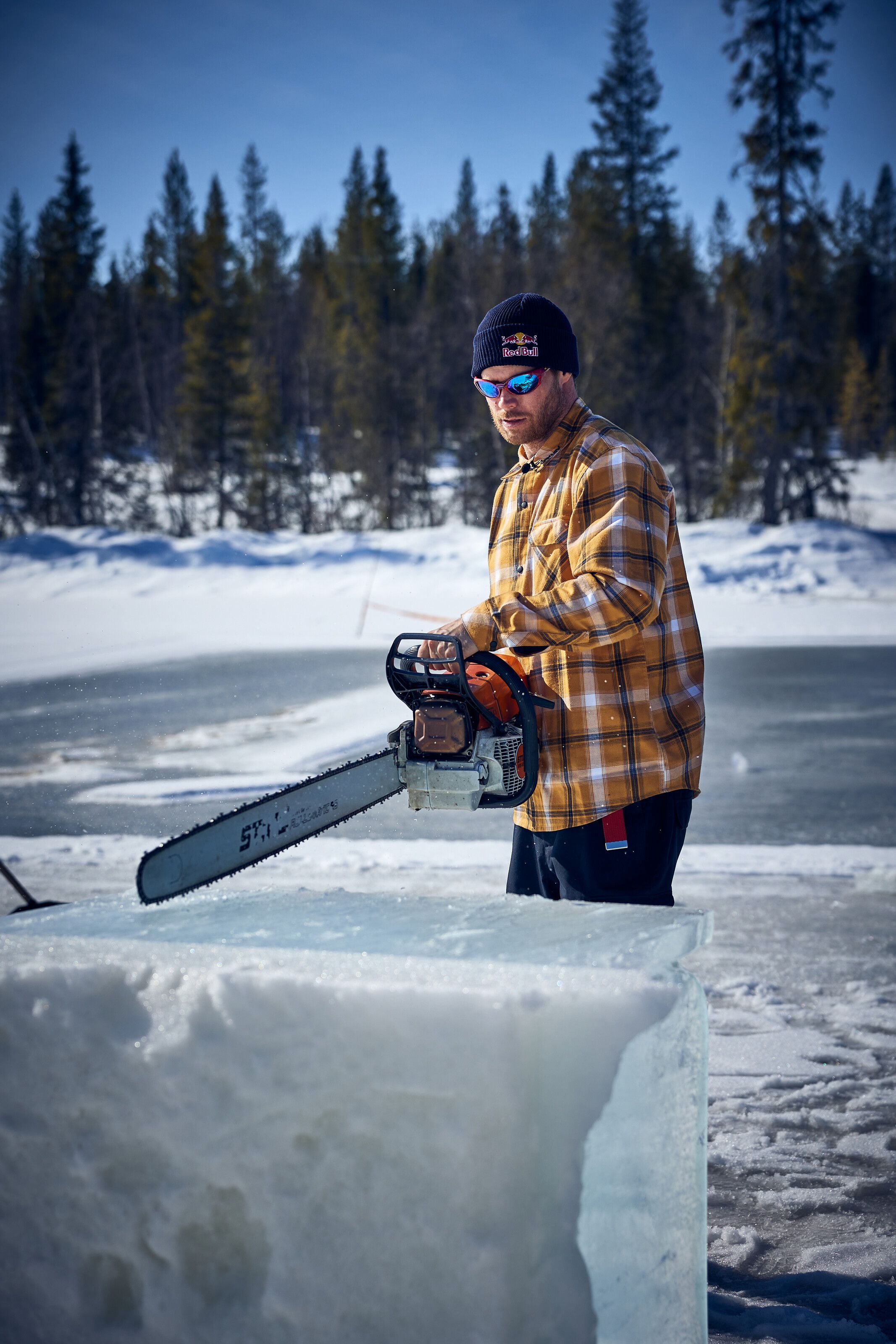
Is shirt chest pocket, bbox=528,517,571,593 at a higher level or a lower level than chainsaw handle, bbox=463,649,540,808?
higher

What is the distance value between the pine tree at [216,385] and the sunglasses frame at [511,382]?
1006 inches

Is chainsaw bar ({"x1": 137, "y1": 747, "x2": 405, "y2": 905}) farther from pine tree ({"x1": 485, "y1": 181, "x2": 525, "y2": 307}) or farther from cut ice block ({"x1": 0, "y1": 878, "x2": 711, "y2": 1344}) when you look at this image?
pine tree ({"x1": 485, "y1": 181, "x2": 525, "y2": 307})

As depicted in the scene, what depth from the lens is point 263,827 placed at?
1.83 meters

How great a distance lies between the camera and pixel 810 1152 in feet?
7.75

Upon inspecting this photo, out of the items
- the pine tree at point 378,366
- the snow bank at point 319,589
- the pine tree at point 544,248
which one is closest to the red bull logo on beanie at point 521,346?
the snow bank at point 319,589

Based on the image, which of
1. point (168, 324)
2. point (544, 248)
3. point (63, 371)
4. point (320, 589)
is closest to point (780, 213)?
point (544, 248)

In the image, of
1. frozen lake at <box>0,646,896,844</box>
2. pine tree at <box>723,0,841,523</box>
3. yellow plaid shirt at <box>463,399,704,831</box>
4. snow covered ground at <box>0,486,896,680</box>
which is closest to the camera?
yellow plaid shirt at <box>463,399,704,831</box>

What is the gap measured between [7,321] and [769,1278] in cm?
3068

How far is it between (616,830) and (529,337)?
3.38ft

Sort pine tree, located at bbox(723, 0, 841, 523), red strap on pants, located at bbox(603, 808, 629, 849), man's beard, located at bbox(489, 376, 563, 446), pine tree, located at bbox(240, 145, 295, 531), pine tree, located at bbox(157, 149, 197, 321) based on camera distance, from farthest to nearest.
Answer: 1. pine tree, located at bbox(157, 149, 197, 321)
2. pine tree, located at bbox(240, 145, 295, 531)
3. pine tree, located at bbox(723, 0, 841, 523)
4. man's beard, located at bbox(489, 376, 563, 446)
5. red strap on pants, located at bbox(603, 808, 629, 849)

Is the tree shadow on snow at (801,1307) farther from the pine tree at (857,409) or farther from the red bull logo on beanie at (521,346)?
the pine tree at (857,409)

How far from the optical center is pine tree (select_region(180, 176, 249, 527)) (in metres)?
27.1

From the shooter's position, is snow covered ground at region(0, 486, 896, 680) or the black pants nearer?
the black pants

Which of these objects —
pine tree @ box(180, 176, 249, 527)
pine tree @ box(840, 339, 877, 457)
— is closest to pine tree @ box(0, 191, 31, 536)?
pine tree @ box(180, 176, 249, 527)
